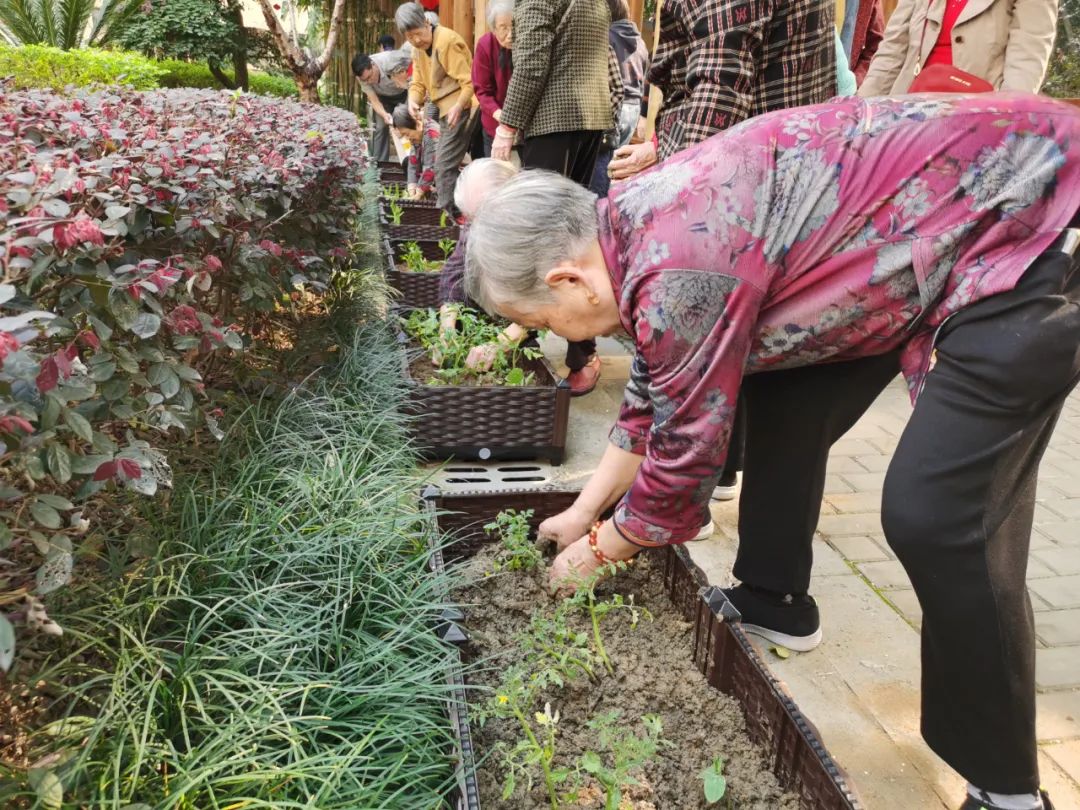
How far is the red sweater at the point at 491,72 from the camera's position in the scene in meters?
5.03

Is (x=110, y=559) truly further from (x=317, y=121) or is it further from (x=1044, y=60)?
(x=1044, y=60)

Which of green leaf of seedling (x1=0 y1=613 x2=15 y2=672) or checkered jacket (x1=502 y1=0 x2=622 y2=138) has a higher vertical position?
checkered jacket (x1=502 y1=0 x2=622 y2=138)

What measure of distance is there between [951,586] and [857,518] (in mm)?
1780

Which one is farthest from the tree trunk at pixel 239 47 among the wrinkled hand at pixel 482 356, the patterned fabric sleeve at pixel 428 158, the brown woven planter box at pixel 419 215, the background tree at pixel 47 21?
the wrinkled hand at pixel 482 356

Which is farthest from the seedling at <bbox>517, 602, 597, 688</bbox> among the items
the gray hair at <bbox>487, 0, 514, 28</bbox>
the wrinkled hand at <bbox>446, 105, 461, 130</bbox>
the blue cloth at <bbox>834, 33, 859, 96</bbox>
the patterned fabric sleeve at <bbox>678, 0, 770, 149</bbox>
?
the wrinkled hand at <bbox>446, 105, 461, 130</bbox>

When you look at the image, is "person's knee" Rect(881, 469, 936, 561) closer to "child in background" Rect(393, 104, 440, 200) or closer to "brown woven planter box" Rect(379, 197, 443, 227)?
"brown woven planter box" Rect(379, 197, 443, 227)

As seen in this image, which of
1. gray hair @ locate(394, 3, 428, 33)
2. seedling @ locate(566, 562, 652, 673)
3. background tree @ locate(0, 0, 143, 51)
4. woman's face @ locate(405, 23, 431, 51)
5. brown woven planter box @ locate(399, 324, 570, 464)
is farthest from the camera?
background tree @ locate(0, 0, 143, 51)

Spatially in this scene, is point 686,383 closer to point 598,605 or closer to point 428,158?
point 598,605

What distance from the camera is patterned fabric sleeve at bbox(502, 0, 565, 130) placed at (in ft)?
13.1

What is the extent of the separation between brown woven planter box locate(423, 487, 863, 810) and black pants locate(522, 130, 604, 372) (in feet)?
6.03

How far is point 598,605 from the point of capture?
2098 mm

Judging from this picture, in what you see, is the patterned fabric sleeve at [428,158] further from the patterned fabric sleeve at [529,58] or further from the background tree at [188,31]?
the background tree at [188,31]

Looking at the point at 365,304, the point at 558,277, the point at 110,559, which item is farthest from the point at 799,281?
the point at 365,304

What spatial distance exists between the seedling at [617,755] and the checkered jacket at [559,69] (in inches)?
123
